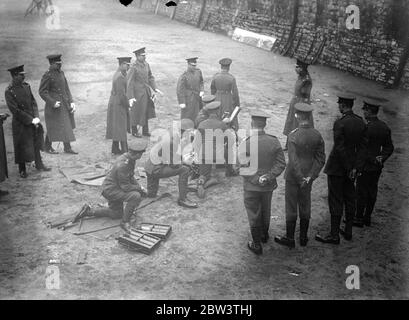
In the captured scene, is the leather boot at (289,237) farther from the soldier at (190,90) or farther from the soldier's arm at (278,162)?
the soldier at (190,90)

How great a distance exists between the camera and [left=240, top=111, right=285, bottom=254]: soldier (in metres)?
5.71

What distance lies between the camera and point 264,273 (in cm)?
532

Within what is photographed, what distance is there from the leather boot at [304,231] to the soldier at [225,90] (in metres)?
3.57

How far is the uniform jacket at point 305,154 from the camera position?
5.70m

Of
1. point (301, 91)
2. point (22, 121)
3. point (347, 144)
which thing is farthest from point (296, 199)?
point (22, 121)

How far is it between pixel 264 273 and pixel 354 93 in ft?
32.5

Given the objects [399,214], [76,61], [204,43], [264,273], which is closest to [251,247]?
[264,273]

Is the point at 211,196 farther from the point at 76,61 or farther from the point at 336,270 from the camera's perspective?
the point at 76,61

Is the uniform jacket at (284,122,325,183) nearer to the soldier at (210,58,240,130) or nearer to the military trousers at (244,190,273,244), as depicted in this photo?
the military trousers at (244,190,273,244)

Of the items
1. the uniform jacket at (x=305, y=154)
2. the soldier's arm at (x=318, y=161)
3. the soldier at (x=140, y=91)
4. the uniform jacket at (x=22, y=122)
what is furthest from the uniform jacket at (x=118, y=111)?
the soldier's arm at (x=318, y=161)

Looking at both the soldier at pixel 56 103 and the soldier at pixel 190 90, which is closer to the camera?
the soldier at pixel 56 103

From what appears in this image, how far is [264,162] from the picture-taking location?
18.9 ft

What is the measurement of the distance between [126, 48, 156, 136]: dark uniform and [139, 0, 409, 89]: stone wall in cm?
846
